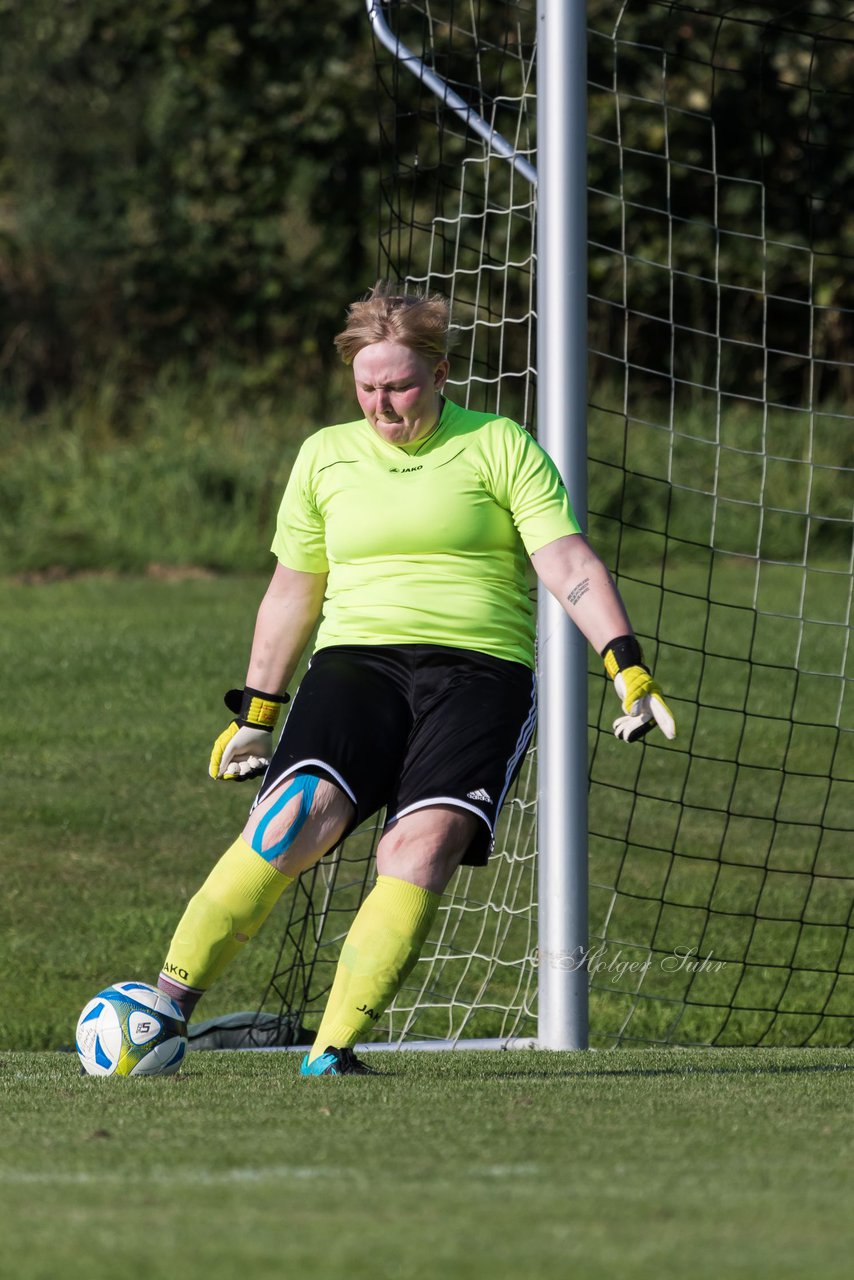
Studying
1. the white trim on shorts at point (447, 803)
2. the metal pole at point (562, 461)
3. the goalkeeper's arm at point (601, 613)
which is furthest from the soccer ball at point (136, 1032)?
the metal pole at point (562, 461)

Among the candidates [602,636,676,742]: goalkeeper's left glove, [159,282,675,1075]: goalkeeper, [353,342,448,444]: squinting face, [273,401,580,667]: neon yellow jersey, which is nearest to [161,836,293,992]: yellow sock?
[159,282,675,1075]: goalkeeper

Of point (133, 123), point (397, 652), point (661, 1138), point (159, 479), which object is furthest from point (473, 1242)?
point (133, 123)

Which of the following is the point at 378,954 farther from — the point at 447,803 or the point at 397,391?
the point at 397,391

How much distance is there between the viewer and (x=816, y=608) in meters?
13.8

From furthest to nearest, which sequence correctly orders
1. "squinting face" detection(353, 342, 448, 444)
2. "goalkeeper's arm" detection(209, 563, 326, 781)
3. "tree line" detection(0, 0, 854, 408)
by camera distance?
"tree line" detection(0, 0, 854, 408)
"goalkeeper's arm" detection(209, 563, 326, 781)
"squinting face" detection(353, 342, 448, 444)

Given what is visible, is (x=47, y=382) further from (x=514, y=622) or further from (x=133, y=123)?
(x=514, y=622)

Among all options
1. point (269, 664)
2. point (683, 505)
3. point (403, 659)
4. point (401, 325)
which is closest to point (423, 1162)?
point (403, 659)

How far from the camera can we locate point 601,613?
14.4 ft

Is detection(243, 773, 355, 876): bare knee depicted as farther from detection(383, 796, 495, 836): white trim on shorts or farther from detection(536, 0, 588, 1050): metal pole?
detection(536, 0, 588, 1050): metal pole

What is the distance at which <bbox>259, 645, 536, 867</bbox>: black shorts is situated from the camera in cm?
435

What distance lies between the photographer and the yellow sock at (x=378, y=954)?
4.31m

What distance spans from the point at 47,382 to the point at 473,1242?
20176 millimetres

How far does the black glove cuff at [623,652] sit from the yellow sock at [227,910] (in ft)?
2.96

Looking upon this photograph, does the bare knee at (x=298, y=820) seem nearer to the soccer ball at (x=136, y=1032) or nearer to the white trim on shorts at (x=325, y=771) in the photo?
the white trim on shorts at (x=325, y=771)
